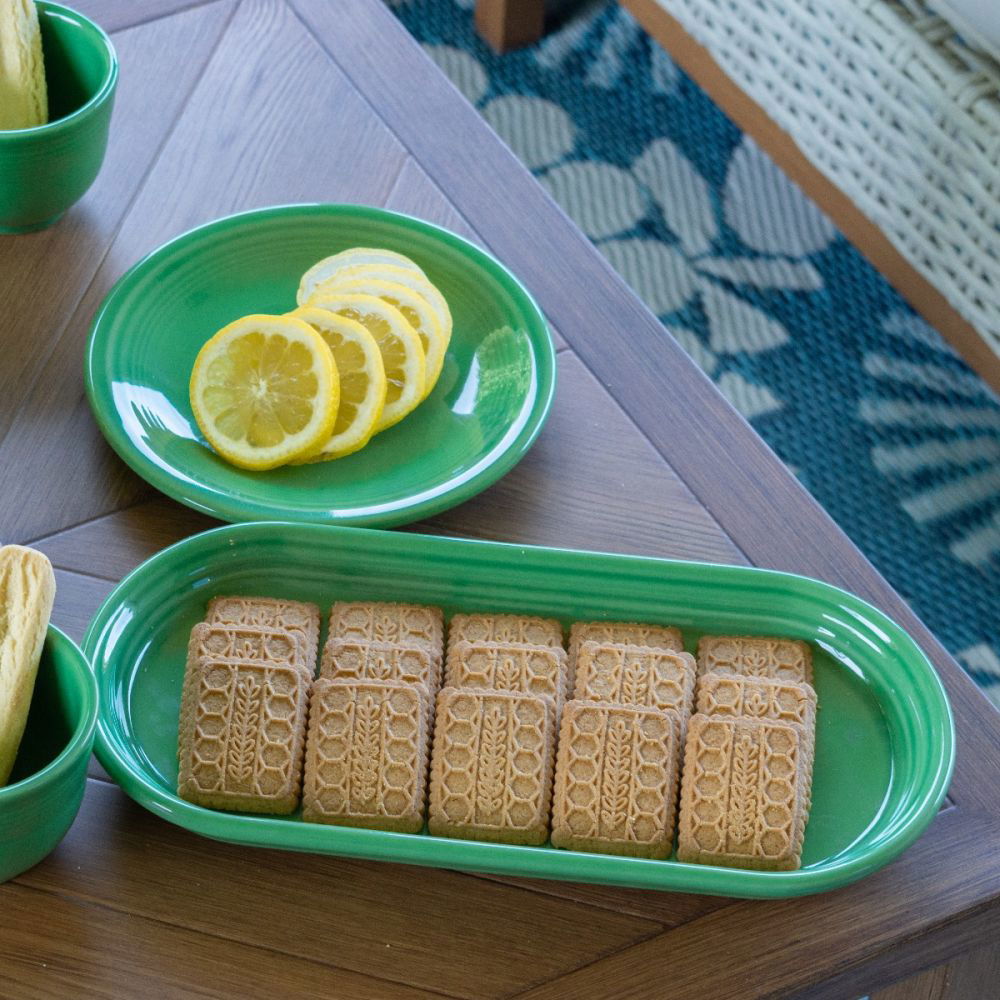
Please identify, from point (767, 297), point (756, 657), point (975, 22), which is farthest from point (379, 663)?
point (767, 297)

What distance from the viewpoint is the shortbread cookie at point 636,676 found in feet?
2.88

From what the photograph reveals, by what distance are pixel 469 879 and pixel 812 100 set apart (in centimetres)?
122

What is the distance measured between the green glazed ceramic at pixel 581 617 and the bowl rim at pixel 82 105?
1.19 ft

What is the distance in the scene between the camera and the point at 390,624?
910 mm

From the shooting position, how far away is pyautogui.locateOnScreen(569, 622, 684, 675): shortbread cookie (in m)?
0.91

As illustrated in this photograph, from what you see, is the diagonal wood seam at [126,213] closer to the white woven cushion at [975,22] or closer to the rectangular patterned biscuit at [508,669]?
the rectangular patterned biscuit at [508,669]

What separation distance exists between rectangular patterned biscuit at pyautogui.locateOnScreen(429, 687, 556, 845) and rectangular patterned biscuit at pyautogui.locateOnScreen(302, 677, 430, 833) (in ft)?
0.04

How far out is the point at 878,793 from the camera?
87 centimetres

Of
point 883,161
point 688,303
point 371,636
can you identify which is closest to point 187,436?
point 371,636

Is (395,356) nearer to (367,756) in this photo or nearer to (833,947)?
(367,756)

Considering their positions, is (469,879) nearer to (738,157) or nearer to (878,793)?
(878,793)

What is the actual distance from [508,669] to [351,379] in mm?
262

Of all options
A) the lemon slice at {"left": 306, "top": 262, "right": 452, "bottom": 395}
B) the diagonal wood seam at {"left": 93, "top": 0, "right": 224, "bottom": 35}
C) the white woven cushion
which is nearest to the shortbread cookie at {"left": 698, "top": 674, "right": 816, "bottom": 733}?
the lemon slice at {"left": 306, "top": 262, "right": 452, "bottom": 395}

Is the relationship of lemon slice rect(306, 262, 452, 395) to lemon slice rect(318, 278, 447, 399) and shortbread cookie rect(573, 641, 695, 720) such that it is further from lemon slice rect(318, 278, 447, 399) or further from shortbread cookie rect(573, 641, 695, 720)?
shortbread cookie rect(573, 641, 695, 720)
